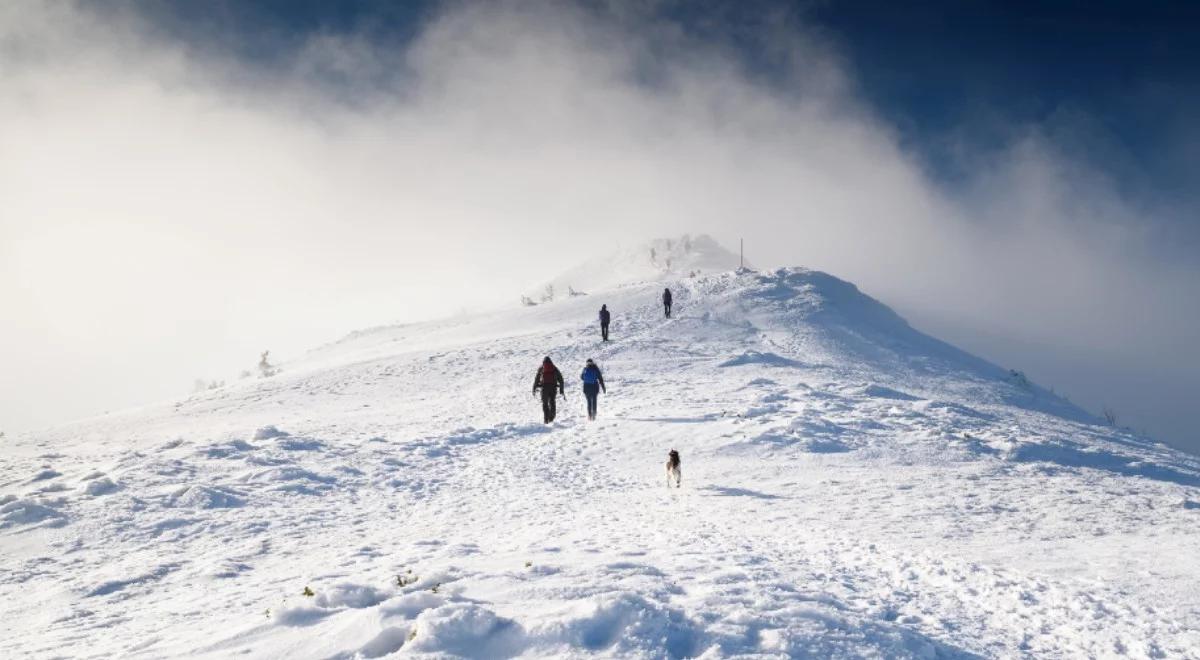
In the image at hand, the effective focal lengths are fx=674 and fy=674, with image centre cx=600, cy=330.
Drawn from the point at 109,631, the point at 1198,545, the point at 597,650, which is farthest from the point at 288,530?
the point at 1198,545

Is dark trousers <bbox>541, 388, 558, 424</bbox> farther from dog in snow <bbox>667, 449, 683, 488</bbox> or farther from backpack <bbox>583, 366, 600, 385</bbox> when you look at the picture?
dog in snow <bbox>667, 449, 683, 488</bbox>

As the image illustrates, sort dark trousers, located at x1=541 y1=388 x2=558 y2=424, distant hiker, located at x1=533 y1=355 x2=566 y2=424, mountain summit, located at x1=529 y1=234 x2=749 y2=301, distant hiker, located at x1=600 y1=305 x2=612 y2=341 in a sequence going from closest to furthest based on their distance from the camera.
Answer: distant hiker, located at x1=533 y1=355 x2=566 y2=424, dark trousers, located at x1=541 y1=388 x2=558 y2=424, distant hiker, located at x1=600 y1=305 x2=612 y2=341, mountain summit, located at x1=529 y1=234 x2=749 y2=301

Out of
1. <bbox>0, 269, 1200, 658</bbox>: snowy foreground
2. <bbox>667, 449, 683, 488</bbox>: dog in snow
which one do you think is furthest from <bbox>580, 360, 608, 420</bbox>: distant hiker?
<bbox>667, 449, 683, 488</bbox>: dog in snow

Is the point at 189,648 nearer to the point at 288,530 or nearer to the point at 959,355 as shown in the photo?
the point at 288,530

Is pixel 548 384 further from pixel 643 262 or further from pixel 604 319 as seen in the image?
pixel 643 262

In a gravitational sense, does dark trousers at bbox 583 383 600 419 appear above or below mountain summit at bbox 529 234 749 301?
below

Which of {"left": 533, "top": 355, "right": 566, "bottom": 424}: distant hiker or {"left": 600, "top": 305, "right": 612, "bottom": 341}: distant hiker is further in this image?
{"left": 600, "top": 305, "right": 612, "bottom": 341}: distant hiker

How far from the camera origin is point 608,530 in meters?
10.7

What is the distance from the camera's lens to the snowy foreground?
21.7 ft

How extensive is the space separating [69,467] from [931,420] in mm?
23185

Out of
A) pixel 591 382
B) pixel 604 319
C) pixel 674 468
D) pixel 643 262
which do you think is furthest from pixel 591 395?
pixel 643 262

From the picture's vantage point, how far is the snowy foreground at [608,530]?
6.62 m

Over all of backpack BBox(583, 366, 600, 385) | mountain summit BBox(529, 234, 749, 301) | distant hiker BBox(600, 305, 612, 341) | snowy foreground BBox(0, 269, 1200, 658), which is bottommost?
snowy foreground BBox(0, 269, 1200, 658)

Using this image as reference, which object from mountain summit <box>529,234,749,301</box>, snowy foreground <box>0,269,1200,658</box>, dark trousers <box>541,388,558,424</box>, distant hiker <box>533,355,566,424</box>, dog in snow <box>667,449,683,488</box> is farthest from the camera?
mountain summit <box>529,234,749,301</box>
